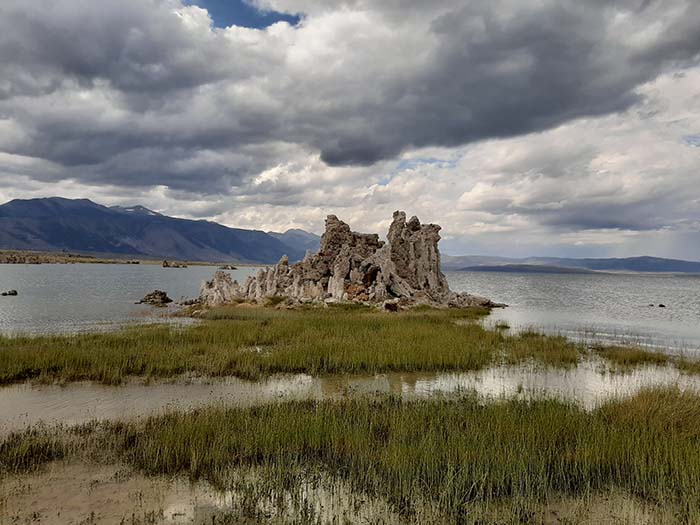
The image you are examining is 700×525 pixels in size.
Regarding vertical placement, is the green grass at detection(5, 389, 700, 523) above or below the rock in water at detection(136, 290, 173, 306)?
above

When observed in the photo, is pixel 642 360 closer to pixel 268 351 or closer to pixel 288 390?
pixel 288 390

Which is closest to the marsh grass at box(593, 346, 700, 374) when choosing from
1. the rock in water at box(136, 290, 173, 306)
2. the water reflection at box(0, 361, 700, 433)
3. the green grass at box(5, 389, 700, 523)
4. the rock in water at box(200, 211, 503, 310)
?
the water reflection at box(0, 361, 700, 433)

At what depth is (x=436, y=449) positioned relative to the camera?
9.58m

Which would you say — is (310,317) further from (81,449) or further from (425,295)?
(81,449)

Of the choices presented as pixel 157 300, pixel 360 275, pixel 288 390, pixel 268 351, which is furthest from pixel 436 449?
pixel 157 300

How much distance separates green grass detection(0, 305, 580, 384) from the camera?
1838cm

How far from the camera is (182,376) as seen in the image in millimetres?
18062

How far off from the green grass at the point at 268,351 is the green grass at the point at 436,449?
6903mm

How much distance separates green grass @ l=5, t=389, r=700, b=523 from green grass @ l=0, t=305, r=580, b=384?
6.90 meters

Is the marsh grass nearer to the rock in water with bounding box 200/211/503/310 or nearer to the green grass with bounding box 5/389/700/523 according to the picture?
the green grass with bounding box 5/389/700/523

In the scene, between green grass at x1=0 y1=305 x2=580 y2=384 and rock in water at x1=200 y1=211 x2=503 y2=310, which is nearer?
green grass at x1=0 y1=305 x2=580 y2=384

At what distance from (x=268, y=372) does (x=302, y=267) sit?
41.5 meters

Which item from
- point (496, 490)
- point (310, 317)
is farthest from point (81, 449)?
point (310, 317)

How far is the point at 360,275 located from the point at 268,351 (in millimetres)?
32669
